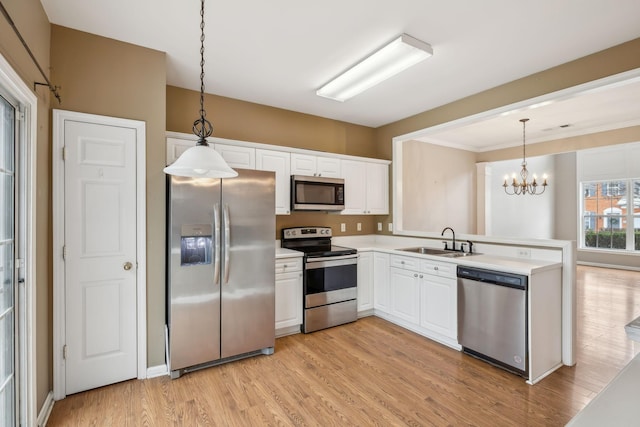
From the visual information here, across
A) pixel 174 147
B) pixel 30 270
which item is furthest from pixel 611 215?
pixel 30 270

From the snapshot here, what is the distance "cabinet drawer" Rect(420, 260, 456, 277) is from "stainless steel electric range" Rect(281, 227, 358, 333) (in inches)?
33.3

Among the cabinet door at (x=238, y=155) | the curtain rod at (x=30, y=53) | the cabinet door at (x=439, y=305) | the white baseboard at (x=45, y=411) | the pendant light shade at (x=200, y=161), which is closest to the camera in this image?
the curtain rod at (x=30, y=53)

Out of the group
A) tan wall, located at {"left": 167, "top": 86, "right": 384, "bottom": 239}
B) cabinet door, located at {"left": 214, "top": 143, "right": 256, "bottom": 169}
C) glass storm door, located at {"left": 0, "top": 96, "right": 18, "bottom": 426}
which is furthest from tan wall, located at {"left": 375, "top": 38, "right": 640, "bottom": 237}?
glass storm door, located at {"left": 0, "top": 96, "right": 18, "bottom": 426}

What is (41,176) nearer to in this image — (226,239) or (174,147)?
(174,147)

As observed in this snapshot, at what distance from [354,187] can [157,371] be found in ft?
10.2

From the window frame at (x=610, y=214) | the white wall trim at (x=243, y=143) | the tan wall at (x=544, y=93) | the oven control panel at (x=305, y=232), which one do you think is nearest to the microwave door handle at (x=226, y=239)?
the white wall trim at (x=243, y=143)

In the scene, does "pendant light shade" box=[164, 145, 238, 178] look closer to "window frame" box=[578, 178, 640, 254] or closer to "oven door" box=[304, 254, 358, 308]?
"oven door" box=[304, 254, 358, 308]

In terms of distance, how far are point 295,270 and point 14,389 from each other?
7.62 ft

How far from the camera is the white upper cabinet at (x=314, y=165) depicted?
388 centimetres

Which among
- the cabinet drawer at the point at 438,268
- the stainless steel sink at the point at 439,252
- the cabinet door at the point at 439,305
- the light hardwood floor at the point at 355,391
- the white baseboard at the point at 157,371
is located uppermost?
the stainless steel sink at the point at 439,252

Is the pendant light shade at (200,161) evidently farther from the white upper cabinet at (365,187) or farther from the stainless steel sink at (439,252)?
the stainless steel sink at (439,252)

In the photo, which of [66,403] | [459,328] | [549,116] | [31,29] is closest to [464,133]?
[549,116]

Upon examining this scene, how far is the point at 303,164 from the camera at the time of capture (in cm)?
394

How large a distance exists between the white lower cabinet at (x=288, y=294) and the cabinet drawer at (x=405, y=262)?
121cm
